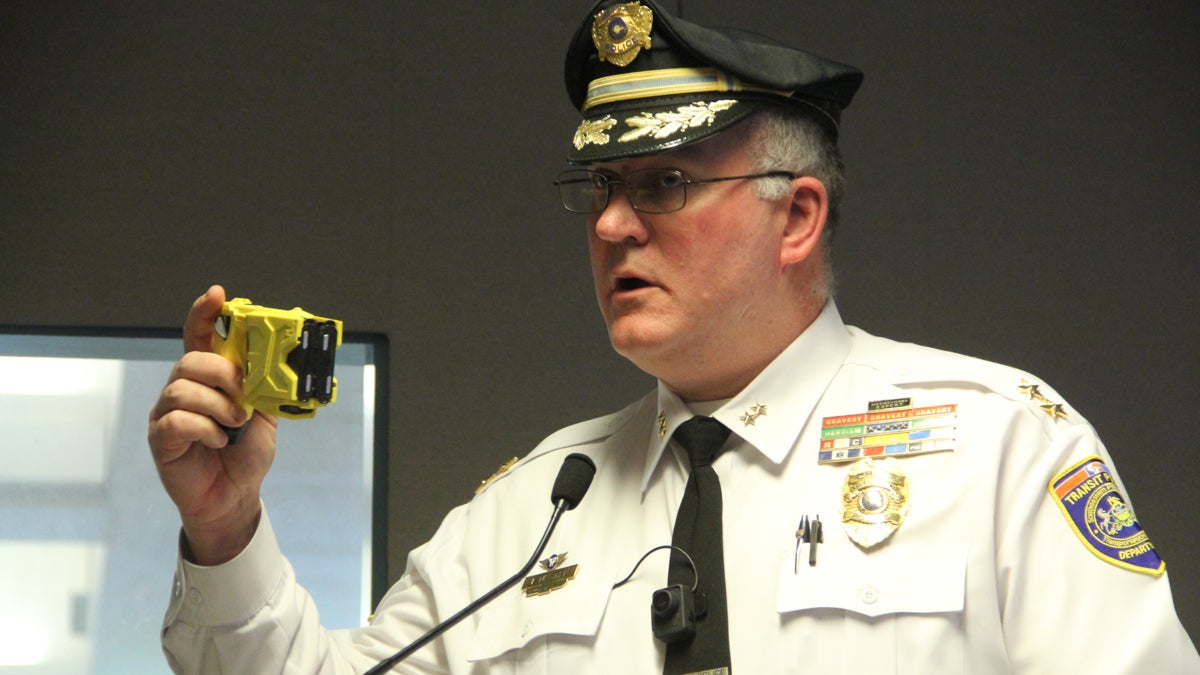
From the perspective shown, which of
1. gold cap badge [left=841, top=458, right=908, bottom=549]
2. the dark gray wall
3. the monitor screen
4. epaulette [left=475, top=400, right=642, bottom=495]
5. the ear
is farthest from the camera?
the dark gray wall

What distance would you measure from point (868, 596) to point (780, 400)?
0.35 meters

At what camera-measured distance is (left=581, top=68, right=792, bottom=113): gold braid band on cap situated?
6.32 ft

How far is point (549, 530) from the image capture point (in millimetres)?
1764

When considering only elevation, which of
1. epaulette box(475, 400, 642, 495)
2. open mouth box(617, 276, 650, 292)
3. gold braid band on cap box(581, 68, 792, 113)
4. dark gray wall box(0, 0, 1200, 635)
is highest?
dark gray wall box(0, 0, 1200, 635)

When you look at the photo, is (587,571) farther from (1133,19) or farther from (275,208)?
(1133,19)

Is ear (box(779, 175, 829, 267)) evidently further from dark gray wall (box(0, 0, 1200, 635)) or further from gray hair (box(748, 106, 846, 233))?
dark gray wall (box(0, 0, 1200, 635))

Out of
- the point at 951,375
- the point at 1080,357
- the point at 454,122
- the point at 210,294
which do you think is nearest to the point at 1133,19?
the point at 1080,357

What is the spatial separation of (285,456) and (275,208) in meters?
0.56

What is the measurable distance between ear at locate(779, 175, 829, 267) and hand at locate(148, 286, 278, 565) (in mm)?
739

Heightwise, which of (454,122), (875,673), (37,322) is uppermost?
(454,122)

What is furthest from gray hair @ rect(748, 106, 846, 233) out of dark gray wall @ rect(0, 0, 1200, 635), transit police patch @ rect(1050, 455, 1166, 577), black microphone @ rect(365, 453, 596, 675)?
dark gray wall @ rect(0, 0, 1200, 635)

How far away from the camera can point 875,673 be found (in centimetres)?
159

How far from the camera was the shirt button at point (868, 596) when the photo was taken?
1.63 m

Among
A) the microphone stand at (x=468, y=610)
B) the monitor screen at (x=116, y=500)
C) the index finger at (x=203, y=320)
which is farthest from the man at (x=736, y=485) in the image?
the monitor screen at (x=116, y=500)
